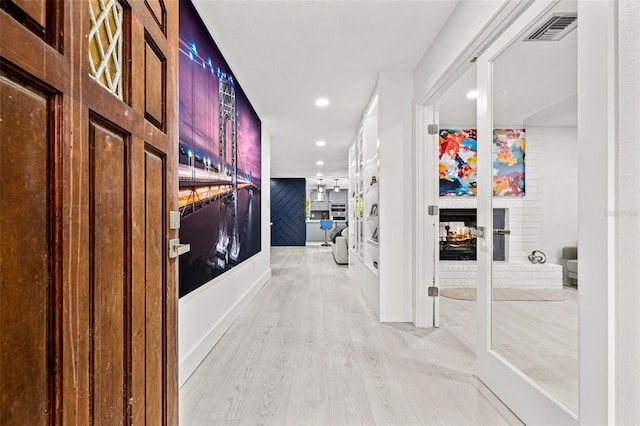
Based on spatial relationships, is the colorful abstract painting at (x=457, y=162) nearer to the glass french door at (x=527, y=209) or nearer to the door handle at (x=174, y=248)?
the glass french door at (x=527, y=209)

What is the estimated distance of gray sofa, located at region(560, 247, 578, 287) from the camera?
128cm

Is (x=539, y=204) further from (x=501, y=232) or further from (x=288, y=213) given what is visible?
(x=288, y=213)

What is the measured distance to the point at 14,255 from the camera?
1.75 feet

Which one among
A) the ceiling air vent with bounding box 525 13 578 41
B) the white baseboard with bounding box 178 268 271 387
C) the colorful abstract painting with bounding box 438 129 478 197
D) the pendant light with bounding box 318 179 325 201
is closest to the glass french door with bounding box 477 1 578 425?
the ceiling air vent with bounding box 525 13 578 41

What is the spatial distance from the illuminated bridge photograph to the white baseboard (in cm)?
42

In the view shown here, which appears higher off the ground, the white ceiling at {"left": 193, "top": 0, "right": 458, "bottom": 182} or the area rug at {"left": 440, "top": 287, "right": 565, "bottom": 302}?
the white ceiling at {"left": 193, "top": 0, "right": 458, "bottom": 182}

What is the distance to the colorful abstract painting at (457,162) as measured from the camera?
16.5 feet

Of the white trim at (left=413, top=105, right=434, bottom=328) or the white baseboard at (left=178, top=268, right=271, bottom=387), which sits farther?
the white trim at (left=413, top=105, right=434, bottom=328)

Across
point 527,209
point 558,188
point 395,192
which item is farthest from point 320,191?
point 558,188

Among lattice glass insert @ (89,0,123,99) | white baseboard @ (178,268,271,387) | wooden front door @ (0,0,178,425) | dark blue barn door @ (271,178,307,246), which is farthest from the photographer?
dark blue barn door @ (271,178,307,246)

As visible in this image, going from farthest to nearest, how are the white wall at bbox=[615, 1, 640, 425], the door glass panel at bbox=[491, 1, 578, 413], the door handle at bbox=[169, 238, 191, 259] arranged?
the door glass panel at bbox=[491, 1, 578, 413] < the door handle at bbox=[169, 238, 191, 259] < the white wall at bbox=[615, 1, 640, 425]

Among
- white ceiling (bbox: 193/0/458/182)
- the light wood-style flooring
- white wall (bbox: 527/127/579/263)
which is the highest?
white ceiling (bbox: 193/0/458/182)

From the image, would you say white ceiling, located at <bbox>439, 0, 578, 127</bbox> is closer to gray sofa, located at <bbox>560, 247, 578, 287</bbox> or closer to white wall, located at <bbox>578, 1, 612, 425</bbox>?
white wall, located at <bbox>578, 1, 612, 425</bbox>

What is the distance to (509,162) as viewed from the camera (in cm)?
186
